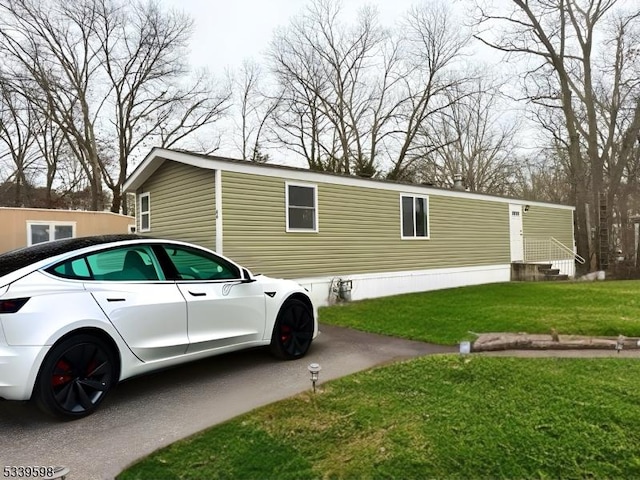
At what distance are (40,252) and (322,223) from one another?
264 inches

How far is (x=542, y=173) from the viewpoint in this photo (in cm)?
2895

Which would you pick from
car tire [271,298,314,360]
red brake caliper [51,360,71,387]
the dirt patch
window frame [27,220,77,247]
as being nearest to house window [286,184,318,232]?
car tire [271,298,314,360]

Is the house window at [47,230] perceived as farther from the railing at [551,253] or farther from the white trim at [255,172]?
the railing at [551,253]

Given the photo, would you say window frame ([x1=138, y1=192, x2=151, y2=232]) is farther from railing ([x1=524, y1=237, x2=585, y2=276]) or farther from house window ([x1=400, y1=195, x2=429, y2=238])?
railing ([x1=524, y1=237, x2=585, y2=276])

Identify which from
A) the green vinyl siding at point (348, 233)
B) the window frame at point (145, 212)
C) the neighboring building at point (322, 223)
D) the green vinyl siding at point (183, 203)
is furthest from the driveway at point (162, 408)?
the window frame at point (145, 212)

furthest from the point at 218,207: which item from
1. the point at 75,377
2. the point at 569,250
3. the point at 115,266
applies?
the point at 569,250

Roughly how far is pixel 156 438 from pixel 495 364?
10.2 ft

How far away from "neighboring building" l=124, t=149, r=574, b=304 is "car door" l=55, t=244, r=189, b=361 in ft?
13.9

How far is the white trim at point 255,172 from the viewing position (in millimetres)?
8383

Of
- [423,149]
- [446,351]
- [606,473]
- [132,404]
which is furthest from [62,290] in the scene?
[423,149]

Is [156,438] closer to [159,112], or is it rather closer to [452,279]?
[452,279]

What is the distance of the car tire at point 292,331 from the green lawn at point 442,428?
1.07 metres

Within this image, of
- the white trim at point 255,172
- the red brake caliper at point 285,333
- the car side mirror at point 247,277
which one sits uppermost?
the white trim at point 255,172

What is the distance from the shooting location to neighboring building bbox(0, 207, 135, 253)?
51.8ft
